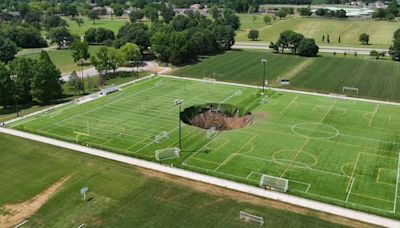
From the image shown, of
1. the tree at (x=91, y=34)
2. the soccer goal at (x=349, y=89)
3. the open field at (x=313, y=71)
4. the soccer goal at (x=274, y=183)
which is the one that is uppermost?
the tree at (x=91, y=34)

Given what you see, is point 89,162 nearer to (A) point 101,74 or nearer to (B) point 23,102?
(B) point 23,102

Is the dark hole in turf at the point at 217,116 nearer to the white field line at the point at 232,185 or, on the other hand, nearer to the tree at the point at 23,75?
the white field line at the point at 232,185

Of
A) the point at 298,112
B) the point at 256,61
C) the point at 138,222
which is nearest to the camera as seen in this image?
the point at 138,222

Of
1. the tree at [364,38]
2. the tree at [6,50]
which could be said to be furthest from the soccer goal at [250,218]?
the tree at [364,38]

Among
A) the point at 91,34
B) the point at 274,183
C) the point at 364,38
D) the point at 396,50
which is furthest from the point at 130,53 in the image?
the point at 364,38

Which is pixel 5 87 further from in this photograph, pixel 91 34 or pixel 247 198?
pixel 91 34

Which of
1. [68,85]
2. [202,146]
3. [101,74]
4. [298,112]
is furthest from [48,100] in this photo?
[298,112]
